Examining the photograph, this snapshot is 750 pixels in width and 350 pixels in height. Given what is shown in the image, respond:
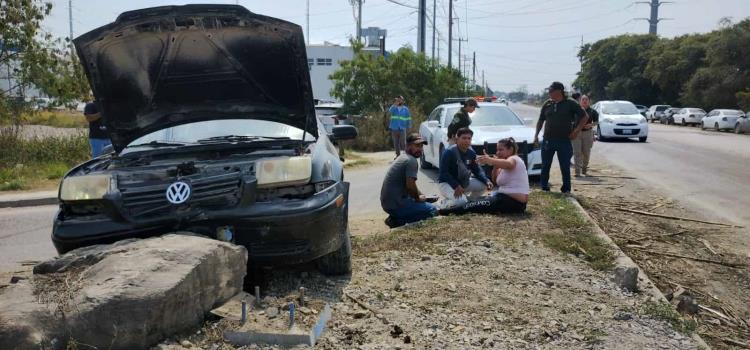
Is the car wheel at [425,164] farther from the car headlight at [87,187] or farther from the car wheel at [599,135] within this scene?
the car wheel at [599,135]

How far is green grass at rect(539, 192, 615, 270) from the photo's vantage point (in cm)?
593

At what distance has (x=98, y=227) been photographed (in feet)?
14.1

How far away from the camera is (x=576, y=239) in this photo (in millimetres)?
6453

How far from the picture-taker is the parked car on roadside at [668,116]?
46.7 metres

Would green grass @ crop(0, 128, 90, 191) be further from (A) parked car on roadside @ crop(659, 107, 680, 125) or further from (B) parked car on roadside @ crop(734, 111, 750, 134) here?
(A) parked car on roadside @ crop(659, 107, 680, 125)

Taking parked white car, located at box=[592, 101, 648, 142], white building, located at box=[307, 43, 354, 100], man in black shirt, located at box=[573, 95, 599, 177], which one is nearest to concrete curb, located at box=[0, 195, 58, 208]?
man in black shirt, located at box=[573, 95, 599, 177]

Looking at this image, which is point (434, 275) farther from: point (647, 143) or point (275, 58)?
point (647, 143)

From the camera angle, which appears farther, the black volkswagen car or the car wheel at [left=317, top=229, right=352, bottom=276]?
the car wheel at [left=317, top=229, right=352, bottom=276]

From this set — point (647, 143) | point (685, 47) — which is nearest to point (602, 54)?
point (685, 47)

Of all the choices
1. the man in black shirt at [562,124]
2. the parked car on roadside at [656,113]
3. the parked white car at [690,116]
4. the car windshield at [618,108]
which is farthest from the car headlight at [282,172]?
the parked car on roadside at [656,113]

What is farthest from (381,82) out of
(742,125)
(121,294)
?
(121,294)

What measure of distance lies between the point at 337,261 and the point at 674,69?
→ 5400cm

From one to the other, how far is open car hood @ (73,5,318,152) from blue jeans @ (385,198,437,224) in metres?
2.22

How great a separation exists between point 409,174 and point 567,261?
224 centimetres
